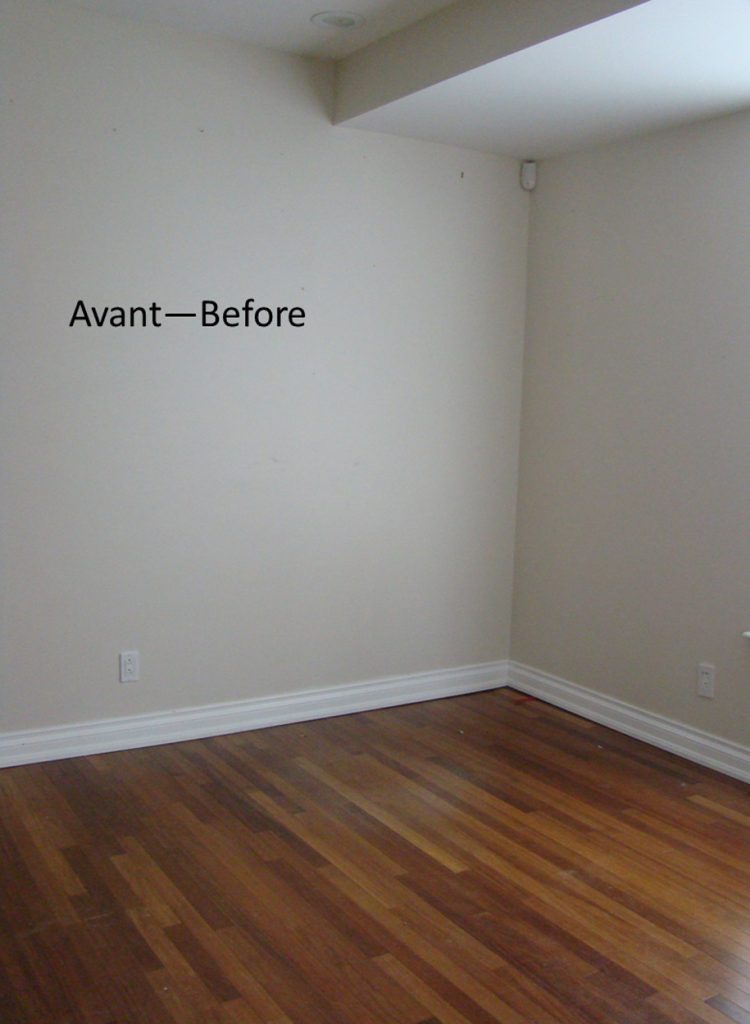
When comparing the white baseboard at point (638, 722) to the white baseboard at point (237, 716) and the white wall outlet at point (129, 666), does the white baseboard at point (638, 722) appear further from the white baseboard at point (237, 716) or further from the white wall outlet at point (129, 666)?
the white wall outlet at point (129, 666)

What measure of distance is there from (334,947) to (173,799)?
101 centimetres

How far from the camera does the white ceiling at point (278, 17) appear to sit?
329cm

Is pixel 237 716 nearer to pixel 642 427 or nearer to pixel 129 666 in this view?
pixel 129 666

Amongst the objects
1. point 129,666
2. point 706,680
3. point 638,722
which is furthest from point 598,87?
point 129,666

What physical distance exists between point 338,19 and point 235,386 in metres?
1.33

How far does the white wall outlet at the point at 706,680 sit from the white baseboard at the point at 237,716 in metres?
1.10

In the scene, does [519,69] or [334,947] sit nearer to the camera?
[334,947]

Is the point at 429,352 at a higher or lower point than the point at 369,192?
lower

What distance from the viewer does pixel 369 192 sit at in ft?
13.4

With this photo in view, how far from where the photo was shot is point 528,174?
14.6ft

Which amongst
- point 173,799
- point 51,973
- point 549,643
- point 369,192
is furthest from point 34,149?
point 549,643

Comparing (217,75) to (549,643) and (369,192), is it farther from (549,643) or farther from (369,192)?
(549,643)

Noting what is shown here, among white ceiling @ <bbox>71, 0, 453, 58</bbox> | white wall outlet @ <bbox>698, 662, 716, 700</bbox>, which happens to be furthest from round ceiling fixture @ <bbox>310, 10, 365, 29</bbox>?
white wall outlet @ <bbox>698, 662, 716, 700</bbox>

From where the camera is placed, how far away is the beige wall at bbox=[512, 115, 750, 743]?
3658 mm
